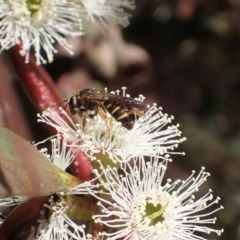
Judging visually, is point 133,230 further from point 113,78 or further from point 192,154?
point 192,154

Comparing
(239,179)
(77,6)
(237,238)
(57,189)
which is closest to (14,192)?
(57,189)

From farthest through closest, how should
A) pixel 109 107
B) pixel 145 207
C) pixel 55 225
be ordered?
pixel 109 107
pixel 145 207
pixel 55 225

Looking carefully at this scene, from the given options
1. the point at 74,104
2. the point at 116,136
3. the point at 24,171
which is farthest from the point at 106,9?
the point at 24,171

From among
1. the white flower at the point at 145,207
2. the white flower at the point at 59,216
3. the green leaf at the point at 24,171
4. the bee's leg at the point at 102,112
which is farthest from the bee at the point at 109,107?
the green leaf at the point at 24,171

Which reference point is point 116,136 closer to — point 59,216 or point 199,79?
point 59,216

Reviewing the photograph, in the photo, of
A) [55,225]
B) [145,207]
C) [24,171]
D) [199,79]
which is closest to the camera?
[24,171]

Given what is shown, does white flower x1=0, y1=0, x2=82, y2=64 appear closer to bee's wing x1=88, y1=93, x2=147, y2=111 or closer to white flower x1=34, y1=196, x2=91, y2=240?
bee's wing x1=88, y1=93, x2=147, y2=111

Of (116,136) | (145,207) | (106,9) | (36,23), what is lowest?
(145,207)
